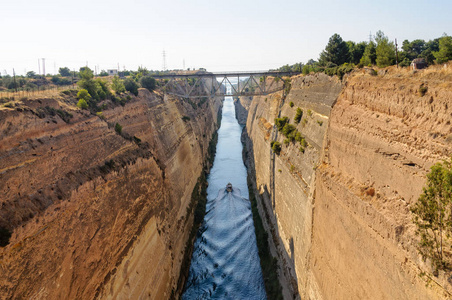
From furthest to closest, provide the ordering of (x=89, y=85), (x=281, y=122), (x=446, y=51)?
(x=281, y=122)
(x=89, y=85)
(x=446, y=51)

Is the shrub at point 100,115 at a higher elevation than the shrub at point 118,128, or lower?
higher

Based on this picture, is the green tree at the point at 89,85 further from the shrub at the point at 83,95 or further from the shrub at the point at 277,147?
the shrub at the point at 277,147

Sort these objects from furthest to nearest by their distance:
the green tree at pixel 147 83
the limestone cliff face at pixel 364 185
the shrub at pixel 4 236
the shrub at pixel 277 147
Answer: the green tree at pixel 147 83
the shrub at pixel 277 147
the shrub at pixel 4 236
the limestone cliff face at pixel 364 185

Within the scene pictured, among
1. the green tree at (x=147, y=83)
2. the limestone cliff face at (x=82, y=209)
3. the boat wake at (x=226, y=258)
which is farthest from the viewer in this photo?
the green tree at (x=147, y=83)

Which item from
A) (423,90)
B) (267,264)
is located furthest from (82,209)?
(267,264)

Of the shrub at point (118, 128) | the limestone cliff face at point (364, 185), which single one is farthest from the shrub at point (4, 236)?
the limestone cliff face at point (364, 185)

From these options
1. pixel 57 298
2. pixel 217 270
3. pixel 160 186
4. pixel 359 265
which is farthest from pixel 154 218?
pixel 359 265

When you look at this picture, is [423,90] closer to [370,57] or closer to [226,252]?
[370,57]

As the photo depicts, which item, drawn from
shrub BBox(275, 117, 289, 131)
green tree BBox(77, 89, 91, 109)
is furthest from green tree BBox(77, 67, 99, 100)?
shrub BBox(275, 117, 289, 131)

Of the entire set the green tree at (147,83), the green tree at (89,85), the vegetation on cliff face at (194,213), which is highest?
the green tree at (147,83)
